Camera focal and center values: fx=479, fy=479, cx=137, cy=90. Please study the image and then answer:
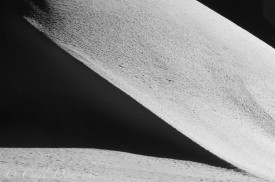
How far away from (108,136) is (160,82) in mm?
675

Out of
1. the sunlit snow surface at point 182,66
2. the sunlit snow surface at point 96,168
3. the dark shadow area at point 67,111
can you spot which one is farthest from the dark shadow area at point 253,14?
the sunlit snow surface at point 96,168

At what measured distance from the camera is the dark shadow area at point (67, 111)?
297cm

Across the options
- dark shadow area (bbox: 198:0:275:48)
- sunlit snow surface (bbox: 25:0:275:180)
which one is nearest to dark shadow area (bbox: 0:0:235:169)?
sunlit snow surface (bbox: 25:0:275:180)

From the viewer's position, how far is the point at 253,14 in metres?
10.5

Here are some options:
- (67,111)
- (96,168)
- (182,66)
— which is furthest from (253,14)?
(96,168)

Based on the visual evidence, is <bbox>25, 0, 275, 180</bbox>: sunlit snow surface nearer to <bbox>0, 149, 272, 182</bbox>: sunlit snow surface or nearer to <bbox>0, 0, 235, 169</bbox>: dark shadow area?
<bbox>0, 0, 235, 169</bbox>: dark shadow area

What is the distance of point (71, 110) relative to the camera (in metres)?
3.23

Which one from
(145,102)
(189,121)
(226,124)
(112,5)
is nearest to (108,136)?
(145,102)

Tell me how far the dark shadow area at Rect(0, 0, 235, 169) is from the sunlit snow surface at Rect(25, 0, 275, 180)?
0.25 feet

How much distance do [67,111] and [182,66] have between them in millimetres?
1054

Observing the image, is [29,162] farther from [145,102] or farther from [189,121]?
[189,121]

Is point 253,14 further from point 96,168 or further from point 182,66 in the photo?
point 96,168

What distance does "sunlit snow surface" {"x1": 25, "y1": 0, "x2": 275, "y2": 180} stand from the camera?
10.4 feet

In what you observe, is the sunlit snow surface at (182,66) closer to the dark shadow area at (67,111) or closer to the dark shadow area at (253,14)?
the dark shadow area at (67,111)
